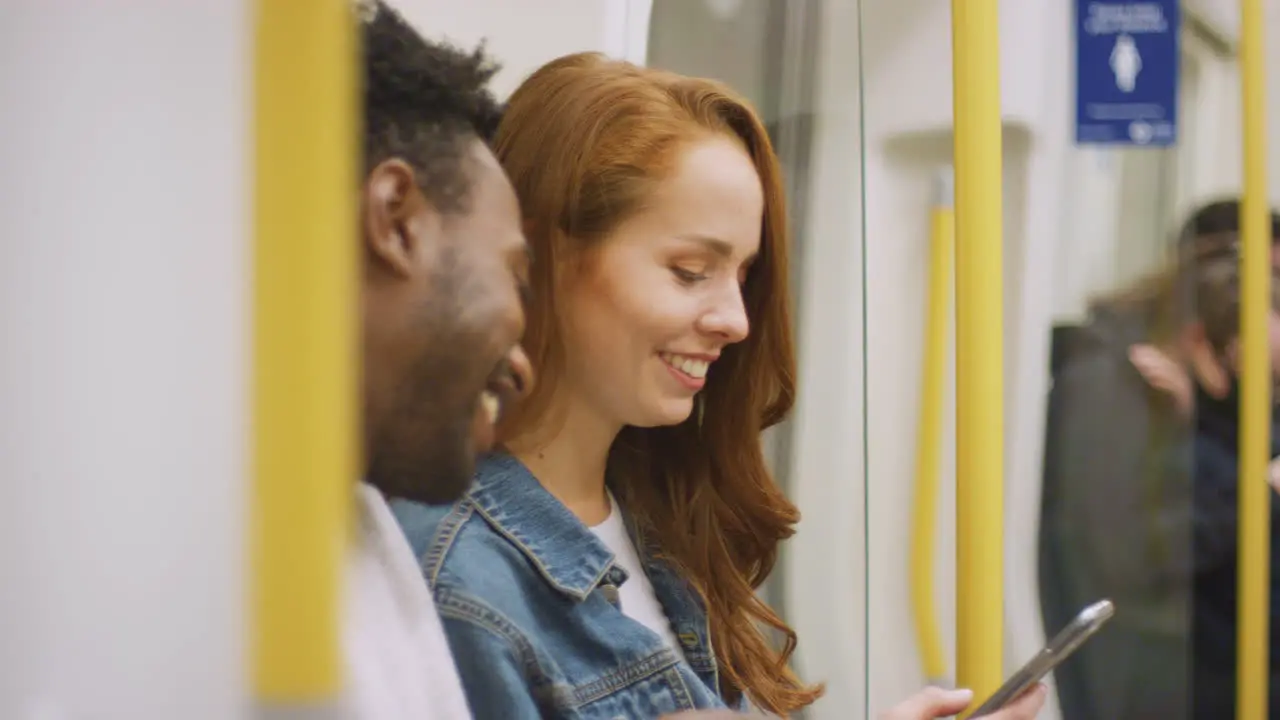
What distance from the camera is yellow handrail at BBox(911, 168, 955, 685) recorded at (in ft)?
3.47

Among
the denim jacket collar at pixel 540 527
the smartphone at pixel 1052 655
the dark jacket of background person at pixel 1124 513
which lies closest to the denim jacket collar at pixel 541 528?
the denim jacket collar at pixel 540 527

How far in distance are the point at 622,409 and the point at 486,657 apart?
175mm

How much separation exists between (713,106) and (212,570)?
1.66 ft

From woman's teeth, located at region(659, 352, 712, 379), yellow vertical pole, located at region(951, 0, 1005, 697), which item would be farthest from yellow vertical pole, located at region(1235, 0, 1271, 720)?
woman's teeth, located at region(659, 352, 712, 379)

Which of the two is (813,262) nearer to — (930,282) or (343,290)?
(930,282)

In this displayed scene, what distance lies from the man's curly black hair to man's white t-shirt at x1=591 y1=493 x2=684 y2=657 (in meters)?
0.25

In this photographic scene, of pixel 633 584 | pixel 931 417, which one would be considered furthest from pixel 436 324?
pixel 931 417

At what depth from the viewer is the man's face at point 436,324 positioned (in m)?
0.57

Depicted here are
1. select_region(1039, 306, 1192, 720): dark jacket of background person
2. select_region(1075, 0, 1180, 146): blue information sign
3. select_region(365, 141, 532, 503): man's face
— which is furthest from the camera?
select_region(1039, 306, 1192, 720): dark jacket of background person

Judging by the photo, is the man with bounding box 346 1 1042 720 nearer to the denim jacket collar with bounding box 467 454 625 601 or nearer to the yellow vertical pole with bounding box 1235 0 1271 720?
the denim jacket collar with bounding box 467 454 625 601

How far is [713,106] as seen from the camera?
2.64 feet

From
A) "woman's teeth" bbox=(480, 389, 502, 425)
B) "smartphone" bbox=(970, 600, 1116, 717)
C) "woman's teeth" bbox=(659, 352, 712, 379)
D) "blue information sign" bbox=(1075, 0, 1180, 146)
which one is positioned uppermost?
"blue information sign" bbox=(1075, 0, 1180, 146)

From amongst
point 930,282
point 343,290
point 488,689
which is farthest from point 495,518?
point 930,282

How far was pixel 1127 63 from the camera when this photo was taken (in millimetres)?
1196
